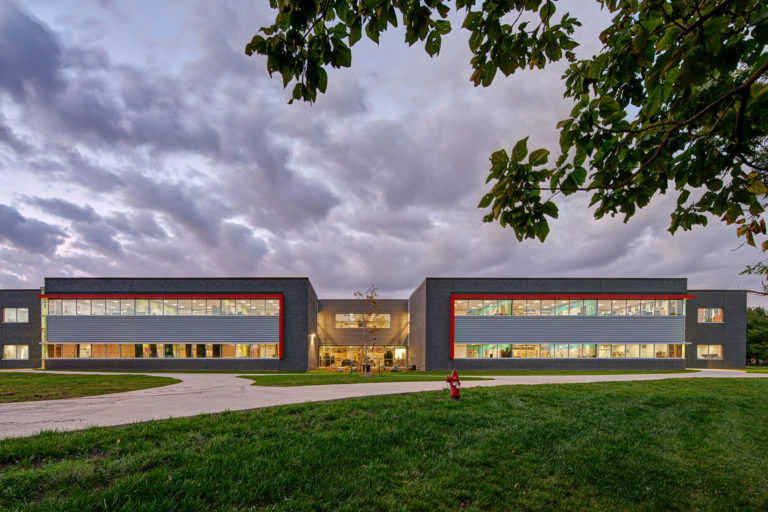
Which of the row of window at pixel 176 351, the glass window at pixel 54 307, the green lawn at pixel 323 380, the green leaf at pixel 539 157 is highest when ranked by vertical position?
the green leaf at pixel 539 157

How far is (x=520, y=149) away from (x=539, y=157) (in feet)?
0.76

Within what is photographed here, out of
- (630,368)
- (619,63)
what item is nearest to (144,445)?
(619,63)

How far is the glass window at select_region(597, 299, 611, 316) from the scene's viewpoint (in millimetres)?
28672

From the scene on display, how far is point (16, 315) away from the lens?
31281 mm

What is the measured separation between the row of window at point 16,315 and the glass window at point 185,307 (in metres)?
14.5

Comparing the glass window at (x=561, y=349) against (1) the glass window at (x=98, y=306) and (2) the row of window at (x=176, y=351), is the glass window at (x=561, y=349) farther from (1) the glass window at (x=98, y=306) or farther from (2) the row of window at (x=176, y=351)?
(1) the glass window at (x=98, y=306)

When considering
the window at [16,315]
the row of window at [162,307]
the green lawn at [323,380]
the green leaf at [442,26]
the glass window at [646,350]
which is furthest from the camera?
the window at [16,315]

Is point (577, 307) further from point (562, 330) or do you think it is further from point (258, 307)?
point (258, 307)

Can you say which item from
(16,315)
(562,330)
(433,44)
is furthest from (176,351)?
(433,44)

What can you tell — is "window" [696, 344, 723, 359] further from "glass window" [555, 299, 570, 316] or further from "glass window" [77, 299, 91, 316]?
"glass window" [77, 299, 91, 316]

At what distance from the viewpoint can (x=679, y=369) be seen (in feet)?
92.8

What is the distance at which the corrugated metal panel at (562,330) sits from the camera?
2831 centimetres

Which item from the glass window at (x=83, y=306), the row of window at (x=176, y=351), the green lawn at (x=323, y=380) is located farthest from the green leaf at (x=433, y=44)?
the glass window at (x=83, y=306)

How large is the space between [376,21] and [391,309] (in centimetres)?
3608
